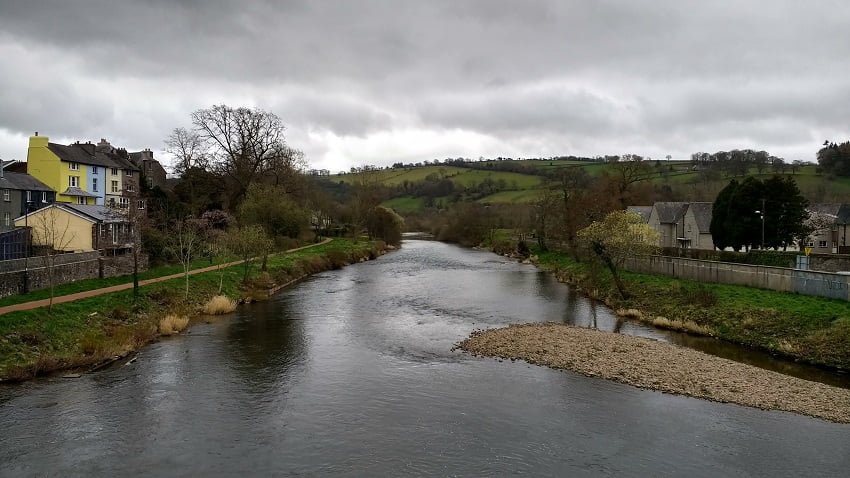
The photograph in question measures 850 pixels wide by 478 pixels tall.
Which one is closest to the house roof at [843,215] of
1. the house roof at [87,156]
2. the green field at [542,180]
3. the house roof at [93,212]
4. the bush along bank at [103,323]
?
the green field at [542,180]

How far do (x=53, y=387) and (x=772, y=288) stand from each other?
3348 centimetres

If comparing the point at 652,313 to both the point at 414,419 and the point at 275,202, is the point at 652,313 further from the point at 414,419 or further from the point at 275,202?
the point at 275,202

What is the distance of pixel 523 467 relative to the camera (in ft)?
42.6

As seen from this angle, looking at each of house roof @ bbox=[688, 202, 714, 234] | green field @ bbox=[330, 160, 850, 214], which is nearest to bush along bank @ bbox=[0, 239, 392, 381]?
house roof @ bbox=[688, 202, 714, 234]

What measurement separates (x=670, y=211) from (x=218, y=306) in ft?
186

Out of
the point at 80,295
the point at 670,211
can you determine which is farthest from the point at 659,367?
the point at 670,211

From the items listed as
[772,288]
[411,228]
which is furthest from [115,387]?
[411,228]

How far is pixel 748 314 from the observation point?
87.6 feet

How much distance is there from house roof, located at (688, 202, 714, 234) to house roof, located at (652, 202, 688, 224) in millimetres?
3517

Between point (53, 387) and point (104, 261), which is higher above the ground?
point (104, 261)

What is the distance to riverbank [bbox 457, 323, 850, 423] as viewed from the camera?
1728cm

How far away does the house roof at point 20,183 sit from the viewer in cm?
4528

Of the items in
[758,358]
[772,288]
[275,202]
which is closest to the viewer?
[758,358]

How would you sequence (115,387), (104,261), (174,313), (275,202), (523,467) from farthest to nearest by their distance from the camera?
(275,202), (104,261), (174,313), (115,387), (523,467)
